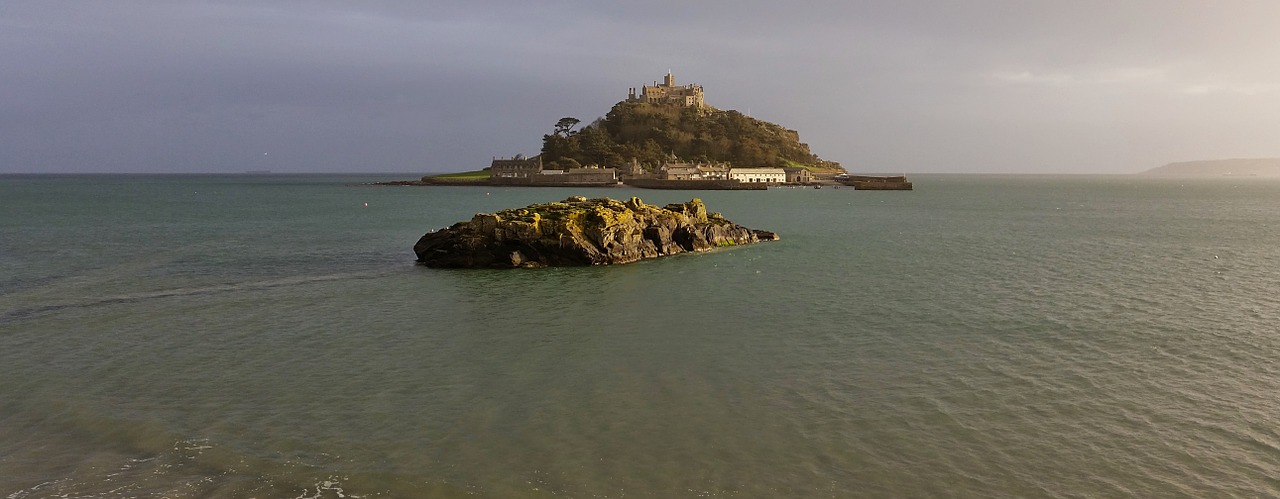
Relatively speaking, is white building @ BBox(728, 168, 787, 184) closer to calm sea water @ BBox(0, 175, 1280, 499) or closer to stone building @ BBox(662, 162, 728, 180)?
stone building @ BBox(662, 162, 728, 180)

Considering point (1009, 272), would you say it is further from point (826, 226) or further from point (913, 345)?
point (826, 226)

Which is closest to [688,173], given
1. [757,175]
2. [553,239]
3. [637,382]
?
[757,175]

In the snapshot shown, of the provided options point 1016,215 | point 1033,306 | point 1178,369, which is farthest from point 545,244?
point 1016,215

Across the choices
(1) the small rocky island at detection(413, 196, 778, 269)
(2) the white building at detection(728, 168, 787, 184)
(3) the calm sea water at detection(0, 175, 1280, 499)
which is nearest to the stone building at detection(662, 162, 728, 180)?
(2) the white building at detection(728, 168, 787, 184)

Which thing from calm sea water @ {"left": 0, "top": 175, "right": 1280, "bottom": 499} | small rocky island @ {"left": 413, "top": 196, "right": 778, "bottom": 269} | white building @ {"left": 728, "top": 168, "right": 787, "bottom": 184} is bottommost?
calm sea water @ {"left": 0, "top": 175, "right": 1280, "bottom": 499}

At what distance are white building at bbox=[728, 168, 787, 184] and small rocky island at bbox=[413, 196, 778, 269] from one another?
138 meters

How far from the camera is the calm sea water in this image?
1255 cm

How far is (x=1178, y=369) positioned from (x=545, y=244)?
2909 centimetres

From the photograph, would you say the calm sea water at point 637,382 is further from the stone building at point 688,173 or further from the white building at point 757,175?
the white building at point 757,175

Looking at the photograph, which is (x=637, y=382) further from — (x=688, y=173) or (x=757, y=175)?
(x=757, y=175)

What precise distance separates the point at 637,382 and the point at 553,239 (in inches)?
933

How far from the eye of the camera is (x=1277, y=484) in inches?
480

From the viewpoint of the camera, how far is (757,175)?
620 ft

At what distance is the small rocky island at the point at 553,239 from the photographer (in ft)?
132
